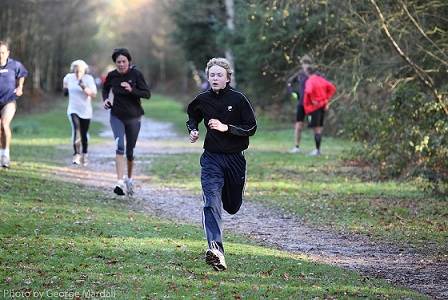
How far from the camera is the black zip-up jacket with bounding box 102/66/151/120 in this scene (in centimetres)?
1301

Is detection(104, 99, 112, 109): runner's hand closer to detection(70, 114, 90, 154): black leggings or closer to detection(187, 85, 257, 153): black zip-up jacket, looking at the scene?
detection(70, 114, 90, 154): black leggings

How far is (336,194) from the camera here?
14.3m

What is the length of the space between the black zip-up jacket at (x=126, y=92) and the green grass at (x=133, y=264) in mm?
2011

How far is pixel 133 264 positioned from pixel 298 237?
3.23m

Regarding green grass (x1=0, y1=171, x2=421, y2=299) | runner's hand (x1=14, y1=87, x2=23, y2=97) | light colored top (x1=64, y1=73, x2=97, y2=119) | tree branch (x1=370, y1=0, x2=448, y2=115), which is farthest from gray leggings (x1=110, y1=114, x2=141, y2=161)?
tree branch (x1=370, y1=0, x2=448, y2=115)

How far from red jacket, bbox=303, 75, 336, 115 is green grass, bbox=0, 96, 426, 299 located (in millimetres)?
9485

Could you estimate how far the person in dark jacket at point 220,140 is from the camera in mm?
7992

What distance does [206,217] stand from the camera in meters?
8.02

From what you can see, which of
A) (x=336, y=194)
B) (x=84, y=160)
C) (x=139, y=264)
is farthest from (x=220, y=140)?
(x=84, y=160)

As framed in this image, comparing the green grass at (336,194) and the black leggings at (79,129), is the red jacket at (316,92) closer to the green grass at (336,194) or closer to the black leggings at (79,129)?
the green grass at (336,194)

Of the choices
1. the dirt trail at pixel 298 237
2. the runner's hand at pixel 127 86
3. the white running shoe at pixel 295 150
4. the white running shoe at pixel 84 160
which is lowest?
the dirt trail at pixel 298 237

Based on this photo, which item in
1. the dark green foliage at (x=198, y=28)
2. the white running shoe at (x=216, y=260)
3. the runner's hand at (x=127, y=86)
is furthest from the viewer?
the dark green foliage at (x=198, y=28)

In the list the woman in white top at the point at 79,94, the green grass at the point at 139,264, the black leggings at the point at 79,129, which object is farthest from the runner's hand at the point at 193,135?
the black leggings at the point at 79,129

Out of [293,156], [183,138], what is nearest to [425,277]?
[293,156]
